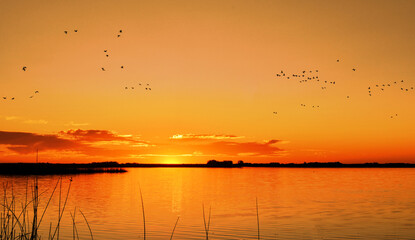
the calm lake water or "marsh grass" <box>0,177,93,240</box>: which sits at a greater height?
"marsh grass" <box>0,177,93,240</box>

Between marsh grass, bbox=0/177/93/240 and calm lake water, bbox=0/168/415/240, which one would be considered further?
calm lake water, bbox=0/168/415/240

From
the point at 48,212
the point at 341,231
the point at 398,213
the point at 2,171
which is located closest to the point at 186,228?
the point at 341,231

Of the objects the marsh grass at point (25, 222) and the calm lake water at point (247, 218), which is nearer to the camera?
the marsh grass at point (25, 222)

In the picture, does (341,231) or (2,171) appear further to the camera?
(2,171)

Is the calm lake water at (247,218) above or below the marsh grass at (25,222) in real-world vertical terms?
below

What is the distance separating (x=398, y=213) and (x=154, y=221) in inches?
881

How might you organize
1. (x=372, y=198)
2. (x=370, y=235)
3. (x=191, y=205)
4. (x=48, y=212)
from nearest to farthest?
1. (x=370, y=235)
2. (x=48, y=212)
3. (x=191, y=205)
4. (x=372, y=198)

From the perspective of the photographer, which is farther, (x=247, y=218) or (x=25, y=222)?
(x=247, y=218)

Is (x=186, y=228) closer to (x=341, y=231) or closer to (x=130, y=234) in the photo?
(x=130, y=234)

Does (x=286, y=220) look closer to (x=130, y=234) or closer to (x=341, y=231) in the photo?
(x=341, y=231)

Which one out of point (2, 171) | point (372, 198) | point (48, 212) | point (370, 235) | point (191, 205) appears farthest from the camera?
point (2, 171)

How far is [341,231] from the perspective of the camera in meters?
29.0

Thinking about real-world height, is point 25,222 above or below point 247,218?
above

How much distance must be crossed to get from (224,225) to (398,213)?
57.4ft
